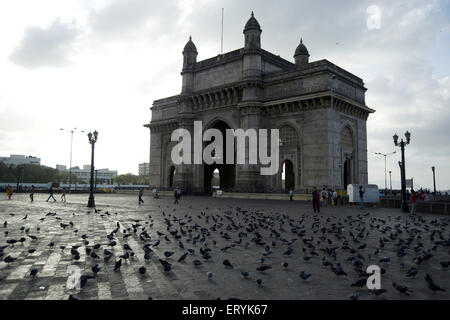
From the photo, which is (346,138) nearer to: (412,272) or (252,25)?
(252,25)

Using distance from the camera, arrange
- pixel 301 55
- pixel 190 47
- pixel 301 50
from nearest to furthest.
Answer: pixel 301 55 < pixel 301 50 < pixel 190 47

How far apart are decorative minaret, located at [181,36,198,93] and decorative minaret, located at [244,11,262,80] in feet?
26.6

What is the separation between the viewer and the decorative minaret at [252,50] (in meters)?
31.8

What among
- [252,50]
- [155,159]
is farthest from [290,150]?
[155,159]

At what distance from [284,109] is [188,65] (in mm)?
13640

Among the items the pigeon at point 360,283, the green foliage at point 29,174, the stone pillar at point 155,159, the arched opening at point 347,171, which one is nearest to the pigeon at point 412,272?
the pigeon at point 360,283

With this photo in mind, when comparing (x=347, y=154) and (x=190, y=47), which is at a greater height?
(x=190, y=47)

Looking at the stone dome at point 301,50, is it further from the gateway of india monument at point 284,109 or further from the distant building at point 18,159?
the distant building at point 18,159

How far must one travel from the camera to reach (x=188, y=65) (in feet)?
126

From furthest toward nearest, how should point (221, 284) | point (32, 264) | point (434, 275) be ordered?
1. point (32, 264)
2. point (434, 275)
3. point (221, 284)
